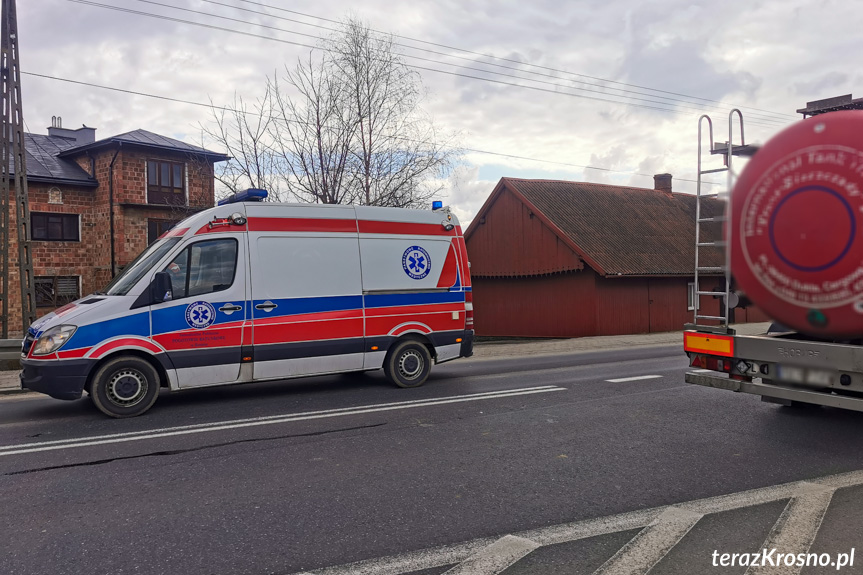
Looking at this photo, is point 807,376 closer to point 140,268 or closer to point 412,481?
point 412,481

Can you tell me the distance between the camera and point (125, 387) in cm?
760

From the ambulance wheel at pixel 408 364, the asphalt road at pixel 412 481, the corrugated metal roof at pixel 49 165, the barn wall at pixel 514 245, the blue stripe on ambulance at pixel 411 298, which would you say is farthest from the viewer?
the corrugated metal roof at pixel 49 165

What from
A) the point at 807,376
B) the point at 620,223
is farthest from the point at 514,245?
the point at 807,376

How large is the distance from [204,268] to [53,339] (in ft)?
5.96

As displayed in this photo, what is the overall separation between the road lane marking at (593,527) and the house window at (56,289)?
29285mm

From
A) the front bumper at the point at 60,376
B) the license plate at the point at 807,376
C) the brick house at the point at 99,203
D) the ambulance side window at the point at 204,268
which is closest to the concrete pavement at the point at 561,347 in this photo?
the front bumper at the point at 60,376

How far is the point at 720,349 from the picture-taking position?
5.21 m

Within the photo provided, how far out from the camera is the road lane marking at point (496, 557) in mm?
3512

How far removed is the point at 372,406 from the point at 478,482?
10.6 feet

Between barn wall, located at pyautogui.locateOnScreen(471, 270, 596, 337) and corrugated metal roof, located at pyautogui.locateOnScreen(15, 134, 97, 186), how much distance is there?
19.1m

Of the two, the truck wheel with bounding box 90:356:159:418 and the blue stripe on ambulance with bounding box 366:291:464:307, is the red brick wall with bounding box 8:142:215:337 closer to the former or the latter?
the blue stripe on ambulance with bounding box 366:291:464:307

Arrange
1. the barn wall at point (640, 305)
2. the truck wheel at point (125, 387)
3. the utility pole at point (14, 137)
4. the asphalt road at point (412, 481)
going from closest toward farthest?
the asphalt road at point (412, 481) < the truck wheel at point (125, 387) < the utility pole at point (14, 137) < the barn wall at point (640, 305)

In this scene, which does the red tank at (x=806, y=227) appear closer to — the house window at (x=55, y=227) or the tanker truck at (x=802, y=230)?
the tanker truck at (x=802, y=230)

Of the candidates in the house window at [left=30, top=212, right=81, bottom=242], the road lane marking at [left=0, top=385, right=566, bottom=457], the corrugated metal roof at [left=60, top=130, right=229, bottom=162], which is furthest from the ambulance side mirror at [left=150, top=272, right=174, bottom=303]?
the house window at [left=30, top=212, right=81, bottom=242]
